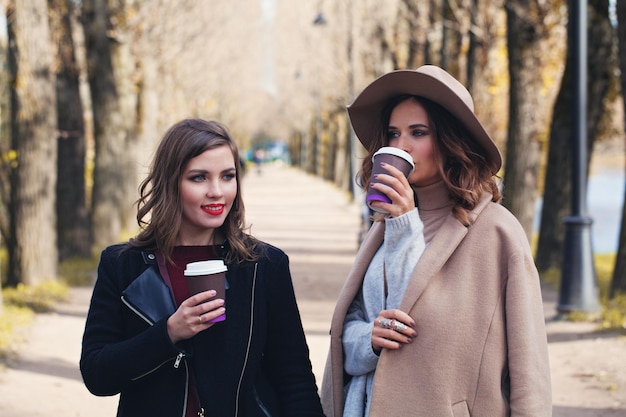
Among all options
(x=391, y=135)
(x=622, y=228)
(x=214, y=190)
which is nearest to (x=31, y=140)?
(x=622, y=228)

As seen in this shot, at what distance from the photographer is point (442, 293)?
297 centimetres

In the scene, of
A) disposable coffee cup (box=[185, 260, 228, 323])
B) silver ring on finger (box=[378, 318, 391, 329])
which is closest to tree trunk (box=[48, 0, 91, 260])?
silver ring on finger (box=[378, 318, 391, 329])

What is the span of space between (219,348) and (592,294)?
7.83 m

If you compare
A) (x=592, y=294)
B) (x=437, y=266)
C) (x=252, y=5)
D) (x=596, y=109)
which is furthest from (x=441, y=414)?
(x=252, y=5)

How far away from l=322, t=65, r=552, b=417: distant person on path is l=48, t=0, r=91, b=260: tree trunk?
40.2 ft

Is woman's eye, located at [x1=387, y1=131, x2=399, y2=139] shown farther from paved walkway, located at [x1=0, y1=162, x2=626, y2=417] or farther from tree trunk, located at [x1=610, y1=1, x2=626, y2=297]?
tree trunk, located at [x1=610, y1=1, x2=626, y2=297]

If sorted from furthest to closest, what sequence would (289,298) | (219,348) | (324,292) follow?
(324,292), (289,298), (219,348)

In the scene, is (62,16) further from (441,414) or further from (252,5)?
(252,5)

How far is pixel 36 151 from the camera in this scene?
38.5ft

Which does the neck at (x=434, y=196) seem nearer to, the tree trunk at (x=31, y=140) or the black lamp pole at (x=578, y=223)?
the black lamp pole at (x=578, y=223)

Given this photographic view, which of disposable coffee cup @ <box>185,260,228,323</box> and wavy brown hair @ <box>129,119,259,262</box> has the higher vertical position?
wavy brown hair @ <box>129,119,259,262</box>

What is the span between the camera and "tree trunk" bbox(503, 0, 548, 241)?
46.0 ft

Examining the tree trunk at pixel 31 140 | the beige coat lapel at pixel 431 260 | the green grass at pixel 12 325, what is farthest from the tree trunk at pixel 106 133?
the beige coat lapel at pixel 431 260

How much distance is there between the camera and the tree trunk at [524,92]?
14008 mm
